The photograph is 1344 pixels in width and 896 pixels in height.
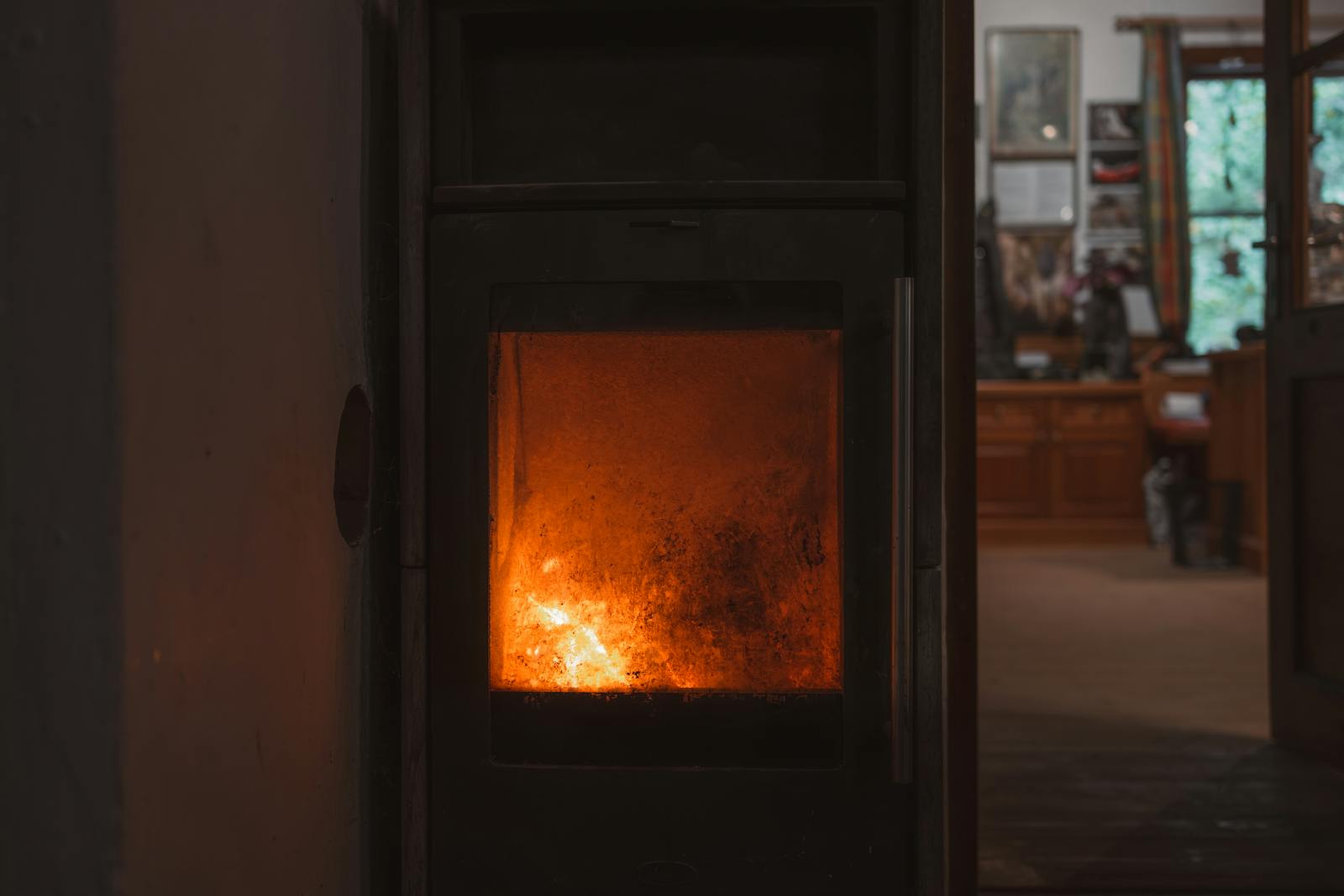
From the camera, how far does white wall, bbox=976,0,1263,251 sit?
5438 millimetres

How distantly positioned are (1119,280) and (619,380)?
4967 millimetres

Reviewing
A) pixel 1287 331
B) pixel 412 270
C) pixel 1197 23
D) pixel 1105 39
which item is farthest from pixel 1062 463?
pixel 412 270

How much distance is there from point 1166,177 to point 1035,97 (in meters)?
0.84

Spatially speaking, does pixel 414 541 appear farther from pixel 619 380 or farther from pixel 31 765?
pixel 31 765

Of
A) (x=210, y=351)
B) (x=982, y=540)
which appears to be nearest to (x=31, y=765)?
(x=210, y=351)

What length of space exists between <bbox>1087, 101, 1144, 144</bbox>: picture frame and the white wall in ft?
0.13

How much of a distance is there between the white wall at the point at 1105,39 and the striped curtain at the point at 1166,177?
0.36 feet

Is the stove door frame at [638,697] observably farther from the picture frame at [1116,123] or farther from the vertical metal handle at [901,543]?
the picture frame at [1116,123]

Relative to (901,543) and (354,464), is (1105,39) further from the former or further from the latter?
(354,464)

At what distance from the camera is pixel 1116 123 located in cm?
544

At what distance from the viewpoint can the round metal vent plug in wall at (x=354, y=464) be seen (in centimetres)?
102

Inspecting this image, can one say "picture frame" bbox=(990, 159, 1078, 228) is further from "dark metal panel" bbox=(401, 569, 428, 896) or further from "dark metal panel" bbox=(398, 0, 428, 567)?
"dark metal panel" bbox=(401, 569, 428, 896)

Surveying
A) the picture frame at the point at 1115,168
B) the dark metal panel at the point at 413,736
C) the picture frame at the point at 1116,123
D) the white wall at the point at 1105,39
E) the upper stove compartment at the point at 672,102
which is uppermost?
the white wall at the point at 1105,39

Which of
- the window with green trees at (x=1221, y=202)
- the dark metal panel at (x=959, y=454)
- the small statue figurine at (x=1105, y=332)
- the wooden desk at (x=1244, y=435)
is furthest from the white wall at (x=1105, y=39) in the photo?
the dark metal panel at (x=959, y=454)
